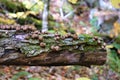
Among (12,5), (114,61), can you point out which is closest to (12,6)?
(12,5)

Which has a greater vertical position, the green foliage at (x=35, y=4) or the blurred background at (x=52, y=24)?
the green foliage at (x=35, y=4)

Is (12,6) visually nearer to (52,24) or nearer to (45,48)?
(52,24)

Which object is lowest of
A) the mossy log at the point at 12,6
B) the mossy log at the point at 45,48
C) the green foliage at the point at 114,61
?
the green foliage at the point at 114,61

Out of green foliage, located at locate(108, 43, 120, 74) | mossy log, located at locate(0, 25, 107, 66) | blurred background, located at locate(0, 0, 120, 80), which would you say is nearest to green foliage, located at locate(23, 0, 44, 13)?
blurred background, located at locate(0, 0, 120, 80)

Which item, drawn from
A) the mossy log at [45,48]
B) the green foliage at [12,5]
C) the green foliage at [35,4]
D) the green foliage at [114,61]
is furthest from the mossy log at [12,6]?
the mossy log at [45,48]

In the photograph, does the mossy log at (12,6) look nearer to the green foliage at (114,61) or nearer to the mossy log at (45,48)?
the green foliage at (114,61)

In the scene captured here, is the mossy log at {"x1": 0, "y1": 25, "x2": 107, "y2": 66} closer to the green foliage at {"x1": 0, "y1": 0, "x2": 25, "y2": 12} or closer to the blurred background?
the blurred background

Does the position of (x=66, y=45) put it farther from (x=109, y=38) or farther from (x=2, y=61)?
(x=109, y=38)

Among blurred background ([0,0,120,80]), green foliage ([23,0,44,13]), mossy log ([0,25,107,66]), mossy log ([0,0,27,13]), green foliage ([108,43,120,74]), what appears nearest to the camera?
mossy log ([0,25,107,66])

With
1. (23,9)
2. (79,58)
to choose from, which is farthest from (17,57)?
(23,9)
